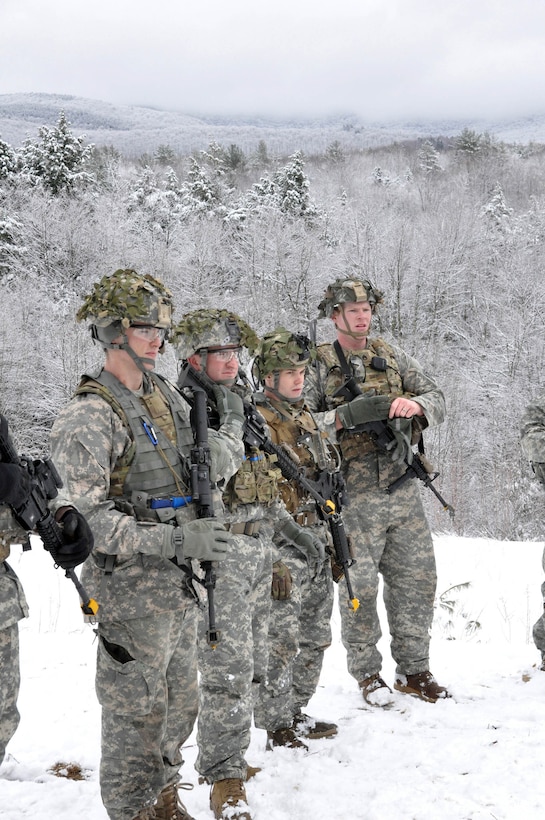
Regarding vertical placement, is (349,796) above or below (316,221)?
below

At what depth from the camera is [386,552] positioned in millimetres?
4973

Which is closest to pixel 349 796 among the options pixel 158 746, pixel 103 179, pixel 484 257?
pixel 158 746

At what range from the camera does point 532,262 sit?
123 ft

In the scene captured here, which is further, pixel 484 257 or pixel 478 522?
pixel 484 257

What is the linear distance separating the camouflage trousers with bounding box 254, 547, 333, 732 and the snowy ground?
0.25 m

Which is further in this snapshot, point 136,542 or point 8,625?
point 136,542

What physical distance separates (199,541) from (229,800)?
1.37 metres

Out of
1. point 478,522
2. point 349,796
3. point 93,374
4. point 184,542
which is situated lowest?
point 478,522

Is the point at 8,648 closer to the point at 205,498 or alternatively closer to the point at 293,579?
the point at 205,498

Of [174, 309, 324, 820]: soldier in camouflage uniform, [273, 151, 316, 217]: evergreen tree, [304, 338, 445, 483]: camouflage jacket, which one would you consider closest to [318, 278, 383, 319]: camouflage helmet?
[304, 338, 445, 483]: camouflage jacket

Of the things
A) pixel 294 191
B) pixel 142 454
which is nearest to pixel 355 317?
pixel 142 454

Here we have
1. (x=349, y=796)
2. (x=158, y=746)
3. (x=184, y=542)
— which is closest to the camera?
(x=184, y=542)

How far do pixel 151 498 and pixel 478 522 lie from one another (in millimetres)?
20455

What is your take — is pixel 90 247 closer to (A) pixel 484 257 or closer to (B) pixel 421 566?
(A) pixel 484 257
